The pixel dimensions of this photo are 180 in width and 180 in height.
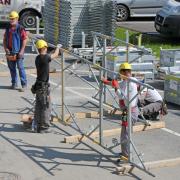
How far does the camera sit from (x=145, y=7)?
2566cm

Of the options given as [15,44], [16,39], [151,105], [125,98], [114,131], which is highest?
[16,39]

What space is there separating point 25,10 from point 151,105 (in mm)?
12595

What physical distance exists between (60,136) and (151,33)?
12896 mm

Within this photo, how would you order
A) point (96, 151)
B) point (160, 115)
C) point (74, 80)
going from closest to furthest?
point (96, 151) < point (160, 115) < point (74, 80)

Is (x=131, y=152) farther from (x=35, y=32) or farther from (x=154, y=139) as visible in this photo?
(x=35, y=32)

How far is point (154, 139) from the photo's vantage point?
34.1 ft

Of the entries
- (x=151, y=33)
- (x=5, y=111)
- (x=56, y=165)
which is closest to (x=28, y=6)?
(x=151, y=33)

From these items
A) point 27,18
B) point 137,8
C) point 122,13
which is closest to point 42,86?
point 27,18

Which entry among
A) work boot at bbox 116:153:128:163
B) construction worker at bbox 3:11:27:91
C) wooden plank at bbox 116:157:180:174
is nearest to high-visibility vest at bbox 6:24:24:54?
construction worker at bbox 3:11:27:91

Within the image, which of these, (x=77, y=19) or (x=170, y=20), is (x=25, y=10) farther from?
(x=170, y=20)

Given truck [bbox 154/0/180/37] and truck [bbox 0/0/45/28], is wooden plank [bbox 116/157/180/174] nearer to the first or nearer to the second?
truck [bbox 154/0/180/37]

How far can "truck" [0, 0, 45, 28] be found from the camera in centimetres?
2297

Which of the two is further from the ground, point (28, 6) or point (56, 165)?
point (28, 6)

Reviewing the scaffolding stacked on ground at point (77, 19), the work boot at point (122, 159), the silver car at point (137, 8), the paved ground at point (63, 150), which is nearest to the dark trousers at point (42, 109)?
the paved ground at point (63, 150)
